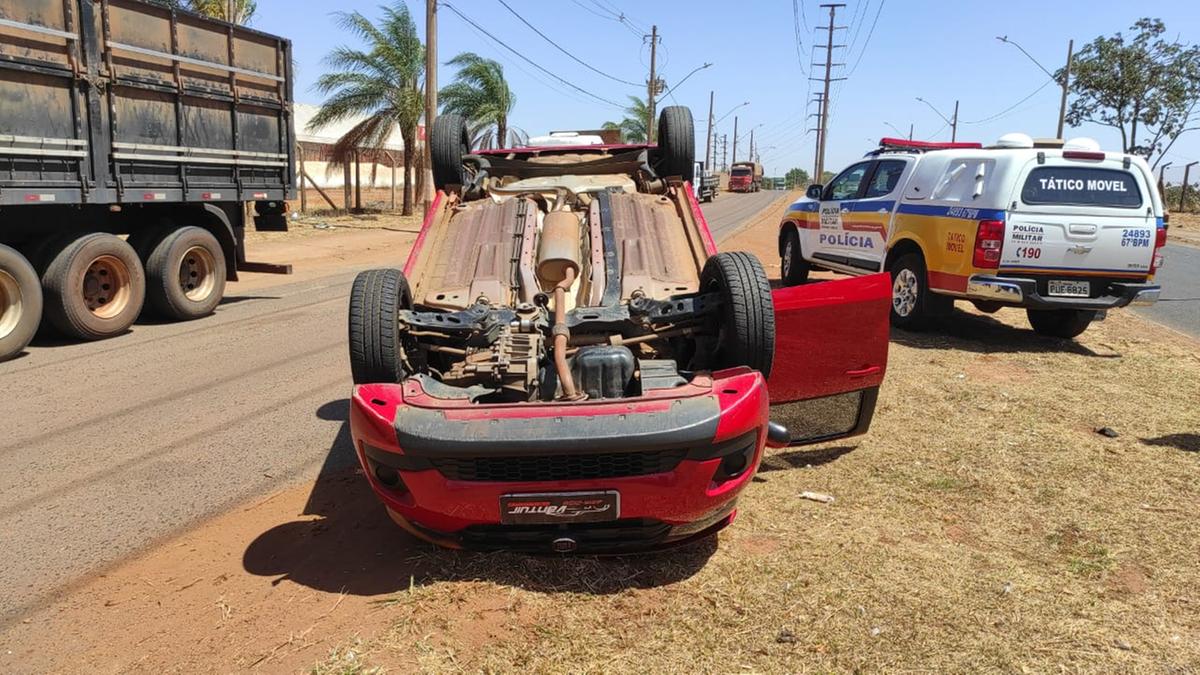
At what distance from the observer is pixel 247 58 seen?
10.3 metres

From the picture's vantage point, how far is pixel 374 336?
3822 millimetres

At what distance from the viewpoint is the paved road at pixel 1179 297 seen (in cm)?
1088

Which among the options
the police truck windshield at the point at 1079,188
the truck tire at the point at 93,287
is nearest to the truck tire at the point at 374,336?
the truck tire at the point at 93,287

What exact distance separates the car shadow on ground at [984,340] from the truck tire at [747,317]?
492cm

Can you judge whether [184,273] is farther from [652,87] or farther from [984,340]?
[652,87]

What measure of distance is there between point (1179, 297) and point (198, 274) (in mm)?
14121

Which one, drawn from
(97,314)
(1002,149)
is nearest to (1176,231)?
(1002,149)

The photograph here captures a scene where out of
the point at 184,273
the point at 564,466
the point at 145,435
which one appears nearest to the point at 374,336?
the point at 564,466

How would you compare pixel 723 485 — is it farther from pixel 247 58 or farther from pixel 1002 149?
pixel 247 58

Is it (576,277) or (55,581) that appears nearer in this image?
(55,581)

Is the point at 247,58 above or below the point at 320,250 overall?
above

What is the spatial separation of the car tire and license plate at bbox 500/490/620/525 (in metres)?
9.22

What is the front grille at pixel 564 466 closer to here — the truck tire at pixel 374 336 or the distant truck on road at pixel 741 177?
the truck tire at pixel 374 336

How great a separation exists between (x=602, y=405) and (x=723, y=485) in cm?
59
